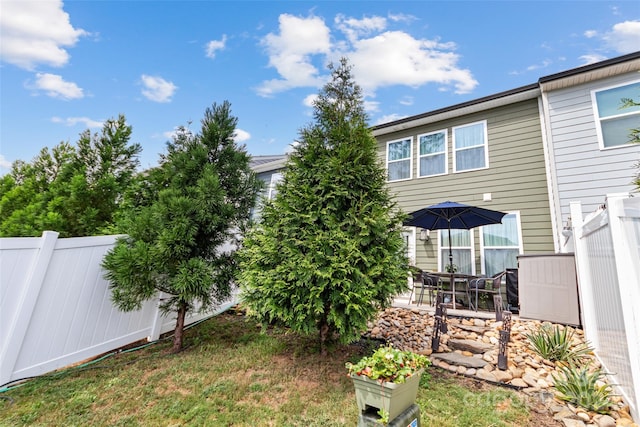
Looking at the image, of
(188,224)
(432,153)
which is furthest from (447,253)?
(188,224)

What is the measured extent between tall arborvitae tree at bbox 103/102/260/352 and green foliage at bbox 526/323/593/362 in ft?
14.3

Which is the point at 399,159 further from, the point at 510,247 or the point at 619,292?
the point at 619,292

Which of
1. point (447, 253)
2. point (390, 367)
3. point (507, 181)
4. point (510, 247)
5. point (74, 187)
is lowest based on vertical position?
point (390, 367)

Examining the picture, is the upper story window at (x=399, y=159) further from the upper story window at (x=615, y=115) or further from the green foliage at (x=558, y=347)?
the green foliage at (x=558, y=347)

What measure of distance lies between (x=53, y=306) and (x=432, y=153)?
852 cm

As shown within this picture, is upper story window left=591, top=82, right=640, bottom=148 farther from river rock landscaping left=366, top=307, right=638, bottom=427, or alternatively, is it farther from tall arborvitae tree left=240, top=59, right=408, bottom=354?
tall arborvitae tree left=240, top=59, right=408, bottom=354

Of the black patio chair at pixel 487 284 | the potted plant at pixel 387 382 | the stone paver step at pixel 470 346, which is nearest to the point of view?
the potted plant at pixel 387 382

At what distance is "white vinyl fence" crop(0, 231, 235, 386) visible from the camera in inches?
112

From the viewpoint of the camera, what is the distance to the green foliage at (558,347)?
11.2 ft

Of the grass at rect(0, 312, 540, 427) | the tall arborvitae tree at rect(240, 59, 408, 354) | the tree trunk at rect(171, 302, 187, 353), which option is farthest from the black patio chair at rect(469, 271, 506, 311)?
the tree trunk at rect(171, 302, 187, 353)

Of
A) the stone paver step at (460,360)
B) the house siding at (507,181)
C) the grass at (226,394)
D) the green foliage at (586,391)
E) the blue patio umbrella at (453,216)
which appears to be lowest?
the grass at (226,394)

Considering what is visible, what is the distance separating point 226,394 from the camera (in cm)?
286

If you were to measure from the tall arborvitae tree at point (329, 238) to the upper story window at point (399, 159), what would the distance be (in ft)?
16.2

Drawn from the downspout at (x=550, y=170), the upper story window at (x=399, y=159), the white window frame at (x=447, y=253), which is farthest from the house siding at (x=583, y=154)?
the upper story window at (x=399, y=159)
